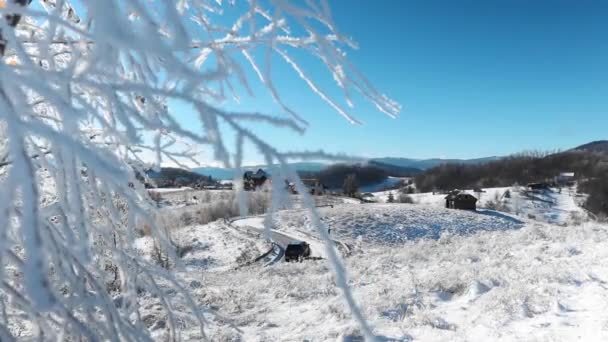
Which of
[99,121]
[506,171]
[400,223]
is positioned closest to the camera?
[99,121]

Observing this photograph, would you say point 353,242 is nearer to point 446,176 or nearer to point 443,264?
point 443,264

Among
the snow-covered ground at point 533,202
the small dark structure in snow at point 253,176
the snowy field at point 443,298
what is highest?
the small dark structure in snow at point 253,176

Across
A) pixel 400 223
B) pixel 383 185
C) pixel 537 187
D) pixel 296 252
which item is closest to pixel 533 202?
pixel 537 187

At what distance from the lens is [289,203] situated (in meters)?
0.93

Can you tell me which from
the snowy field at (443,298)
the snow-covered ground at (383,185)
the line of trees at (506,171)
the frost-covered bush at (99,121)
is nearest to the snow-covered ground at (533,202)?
the line of trees at (506,171)

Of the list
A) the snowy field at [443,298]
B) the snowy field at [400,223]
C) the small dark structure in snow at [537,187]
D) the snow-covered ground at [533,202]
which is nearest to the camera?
the snowy field at [443,298]

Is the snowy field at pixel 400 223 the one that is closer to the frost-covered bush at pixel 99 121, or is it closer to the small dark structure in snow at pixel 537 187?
the frost-covered bush at pixel 99 121

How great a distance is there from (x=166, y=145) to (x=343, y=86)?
849 millimetres

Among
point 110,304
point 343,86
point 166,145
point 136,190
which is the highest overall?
point 343,86

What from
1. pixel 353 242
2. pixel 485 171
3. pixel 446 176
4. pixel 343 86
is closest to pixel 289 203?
pixel 343 86

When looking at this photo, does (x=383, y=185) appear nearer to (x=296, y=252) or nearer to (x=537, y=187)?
(x=537, y=187)

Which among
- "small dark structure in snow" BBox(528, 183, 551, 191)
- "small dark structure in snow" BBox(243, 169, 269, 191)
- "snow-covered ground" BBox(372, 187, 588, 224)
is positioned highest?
"small dark structure in snow" BBox(243, 169, 269, 191)

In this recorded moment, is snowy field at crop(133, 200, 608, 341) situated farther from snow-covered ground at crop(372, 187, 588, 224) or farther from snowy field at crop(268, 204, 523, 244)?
snow-covered ground at crop(372, 187, 588, 224)

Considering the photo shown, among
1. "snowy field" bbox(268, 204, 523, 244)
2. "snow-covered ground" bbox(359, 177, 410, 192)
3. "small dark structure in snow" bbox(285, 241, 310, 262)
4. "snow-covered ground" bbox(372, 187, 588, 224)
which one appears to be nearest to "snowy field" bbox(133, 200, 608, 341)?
"small dark structure in snow" bbox(285, 241, 310, 262)
